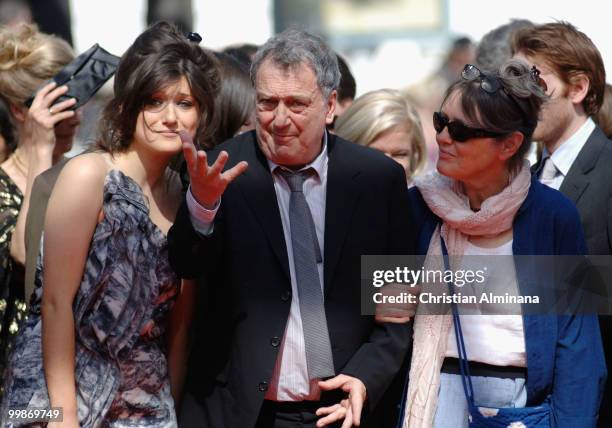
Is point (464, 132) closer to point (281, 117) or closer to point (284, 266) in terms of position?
point (281, 117)

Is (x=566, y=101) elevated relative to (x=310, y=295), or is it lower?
elevated

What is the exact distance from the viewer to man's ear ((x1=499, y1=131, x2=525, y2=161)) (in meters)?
3.59

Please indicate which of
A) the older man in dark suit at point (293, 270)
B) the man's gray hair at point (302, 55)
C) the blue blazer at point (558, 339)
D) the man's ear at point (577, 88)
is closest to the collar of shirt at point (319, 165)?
the older man in dark suit at point (293, 270)

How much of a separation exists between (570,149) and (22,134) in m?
2.32

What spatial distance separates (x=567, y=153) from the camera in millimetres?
4227

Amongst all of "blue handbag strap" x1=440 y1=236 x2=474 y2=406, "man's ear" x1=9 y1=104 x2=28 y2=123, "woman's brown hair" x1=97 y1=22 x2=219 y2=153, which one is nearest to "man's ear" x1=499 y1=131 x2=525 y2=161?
"blue handbag strap" x1=440 y1=236 x2=474 y2=406

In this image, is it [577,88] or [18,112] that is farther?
[18,112]

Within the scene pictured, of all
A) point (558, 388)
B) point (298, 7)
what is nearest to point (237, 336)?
point (558, 388)

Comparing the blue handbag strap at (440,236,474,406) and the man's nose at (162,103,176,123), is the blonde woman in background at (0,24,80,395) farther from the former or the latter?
the blue handbag strap at (440,236,474,406)

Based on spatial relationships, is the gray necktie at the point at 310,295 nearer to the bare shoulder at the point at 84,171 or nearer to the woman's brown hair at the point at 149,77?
the woman's brown hair at the point at 149,77

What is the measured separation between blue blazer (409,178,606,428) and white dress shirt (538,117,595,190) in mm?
613

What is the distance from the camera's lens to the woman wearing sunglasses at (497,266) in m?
3.44

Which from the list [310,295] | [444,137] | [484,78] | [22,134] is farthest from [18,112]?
[484,78]

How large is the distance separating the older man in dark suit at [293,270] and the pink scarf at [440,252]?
3.2 inches
